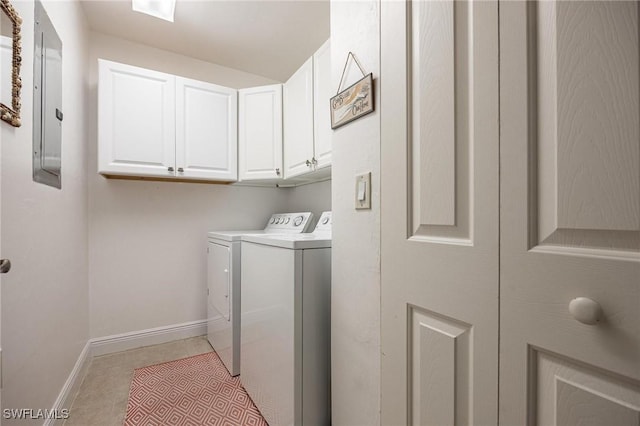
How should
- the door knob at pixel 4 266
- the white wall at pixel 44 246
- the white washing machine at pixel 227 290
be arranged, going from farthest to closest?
the white washing machine at pixel 227 290 < the white wall at pixel 44 246 < the door knob at pixel 4 266

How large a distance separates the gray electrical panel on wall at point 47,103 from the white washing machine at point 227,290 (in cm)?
97

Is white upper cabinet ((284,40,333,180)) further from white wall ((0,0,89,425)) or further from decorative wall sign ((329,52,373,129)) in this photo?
white wall ((0,0,89,425))

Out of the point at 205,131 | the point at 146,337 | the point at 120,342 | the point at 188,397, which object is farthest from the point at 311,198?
the point at 120,342

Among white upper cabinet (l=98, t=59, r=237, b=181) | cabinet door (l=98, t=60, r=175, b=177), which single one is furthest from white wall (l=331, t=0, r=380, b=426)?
cabinet door (l=98, t=60, r=175, b=177)

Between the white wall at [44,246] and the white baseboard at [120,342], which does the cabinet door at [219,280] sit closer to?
the white baseboard at [120,342]

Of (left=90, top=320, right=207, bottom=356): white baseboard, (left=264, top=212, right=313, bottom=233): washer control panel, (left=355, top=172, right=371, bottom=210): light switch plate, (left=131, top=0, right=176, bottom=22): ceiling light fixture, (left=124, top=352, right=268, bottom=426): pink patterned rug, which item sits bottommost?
(left=124, top=352, right=268, bottom=426): pink patterned rug

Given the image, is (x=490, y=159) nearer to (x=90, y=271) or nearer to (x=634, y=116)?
(x=634, y=116)

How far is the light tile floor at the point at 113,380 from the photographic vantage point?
1.52m

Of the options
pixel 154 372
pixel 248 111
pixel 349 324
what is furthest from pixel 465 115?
pixel 154 372

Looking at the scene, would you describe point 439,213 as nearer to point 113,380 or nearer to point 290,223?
point 290,223

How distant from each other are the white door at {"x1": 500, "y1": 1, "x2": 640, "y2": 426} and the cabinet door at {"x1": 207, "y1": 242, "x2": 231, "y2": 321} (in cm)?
166

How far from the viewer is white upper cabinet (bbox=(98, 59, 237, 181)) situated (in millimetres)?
2004

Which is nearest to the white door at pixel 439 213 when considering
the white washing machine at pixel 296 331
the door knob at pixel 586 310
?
the door knob at pixel 586 310

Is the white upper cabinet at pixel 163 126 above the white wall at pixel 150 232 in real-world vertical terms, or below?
above
